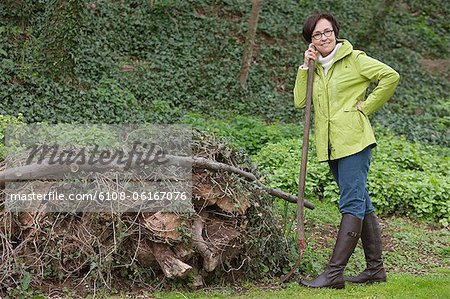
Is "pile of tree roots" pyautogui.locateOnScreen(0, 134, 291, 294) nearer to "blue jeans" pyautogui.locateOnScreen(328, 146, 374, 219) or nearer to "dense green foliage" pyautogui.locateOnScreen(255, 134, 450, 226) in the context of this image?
"blue jeans" pyautogui.locateOnScreen(328, 146, 374, 219)

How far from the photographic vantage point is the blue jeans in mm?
5227

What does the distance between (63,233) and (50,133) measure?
113 cm

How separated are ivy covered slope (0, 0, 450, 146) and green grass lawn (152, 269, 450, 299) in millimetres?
7217

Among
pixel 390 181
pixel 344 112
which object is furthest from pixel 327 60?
pixel 390 181

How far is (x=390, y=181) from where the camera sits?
8.66 m

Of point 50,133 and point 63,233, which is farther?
point 50,133

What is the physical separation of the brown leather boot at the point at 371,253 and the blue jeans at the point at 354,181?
285 mm

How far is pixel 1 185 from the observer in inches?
194

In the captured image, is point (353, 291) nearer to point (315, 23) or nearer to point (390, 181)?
point (315, 23)

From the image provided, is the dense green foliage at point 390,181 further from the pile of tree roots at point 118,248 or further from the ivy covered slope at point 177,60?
the ivy covered slope at point 177,60

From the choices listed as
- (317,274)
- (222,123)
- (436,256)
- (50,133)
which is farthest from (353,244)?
(222,123)

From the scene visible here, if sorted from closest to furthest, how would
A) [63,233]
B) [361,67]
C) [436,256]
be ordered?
[63,233] < [361,67] < [436,256]

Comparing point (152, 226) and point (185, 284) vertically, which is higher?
point (152, 226)

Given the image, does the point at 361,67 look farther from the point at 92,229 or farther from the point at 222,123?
the point at 222,123
